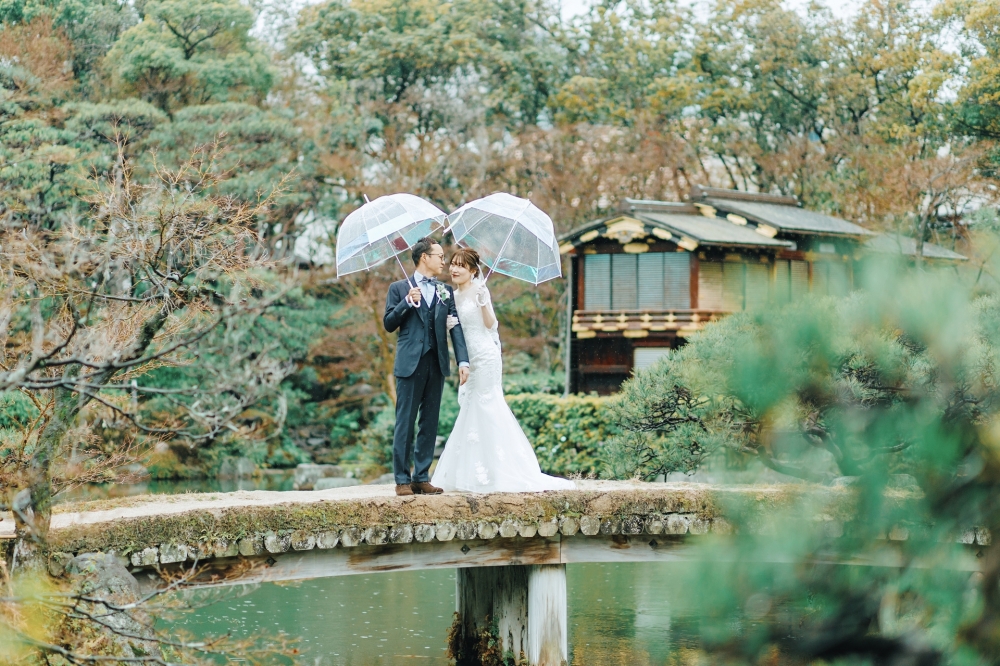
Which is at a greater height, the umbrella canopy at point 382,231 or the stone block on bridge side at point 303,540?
the umbrella canopy at point 382,231

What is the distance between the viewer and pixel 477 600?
9.38 m

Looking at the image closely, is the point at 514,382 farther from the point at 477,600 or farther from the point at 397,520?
the point at 397,520

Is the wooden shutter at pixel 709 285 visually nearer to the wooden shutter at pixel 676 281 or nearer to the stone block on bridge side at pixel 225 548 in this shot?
the wooden shutter at pixel 676 281

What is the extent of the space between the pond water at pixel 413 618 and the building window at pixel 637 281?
8068mm

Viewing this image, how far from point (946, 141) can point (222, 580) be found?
20718 mm

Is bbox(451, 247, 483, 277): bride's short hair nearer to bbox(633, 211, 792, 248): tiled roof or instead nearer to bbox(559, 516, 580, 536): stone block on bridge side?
bbox(559, 516, 580, 536): stone block on bridge side

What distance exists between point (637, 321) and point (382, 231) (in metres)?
14.5

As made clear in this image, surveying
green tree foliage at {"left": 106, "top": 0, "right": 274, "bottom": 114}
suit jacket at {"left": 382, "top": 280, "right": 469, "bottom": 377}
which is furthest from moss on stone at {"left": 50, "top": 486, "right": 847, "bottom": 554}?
green tree foliage at {"left": 106, "top": 0, "right": 274, "bottom": 114}

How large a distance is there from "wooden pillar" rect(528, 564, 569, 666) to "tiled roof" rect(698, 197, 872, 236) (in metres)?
14.5

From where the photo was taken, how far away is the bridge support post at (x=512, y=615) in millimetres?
8367

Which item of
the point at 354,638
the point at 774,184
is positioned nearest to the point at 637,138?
the point at 774,184

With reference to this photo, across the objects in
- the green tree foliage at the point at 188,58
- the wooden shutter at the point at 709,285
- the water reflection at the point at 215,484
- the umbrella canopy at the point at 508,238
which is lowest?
the water reflection at the point at 215,484

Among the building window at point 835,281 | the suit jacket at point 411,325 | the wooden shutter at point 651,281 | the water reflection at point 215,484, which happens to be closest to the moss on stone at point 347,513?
the suit jacket at point 411,325

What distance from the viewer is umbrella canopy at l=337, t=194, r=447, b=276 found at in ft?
27.1
